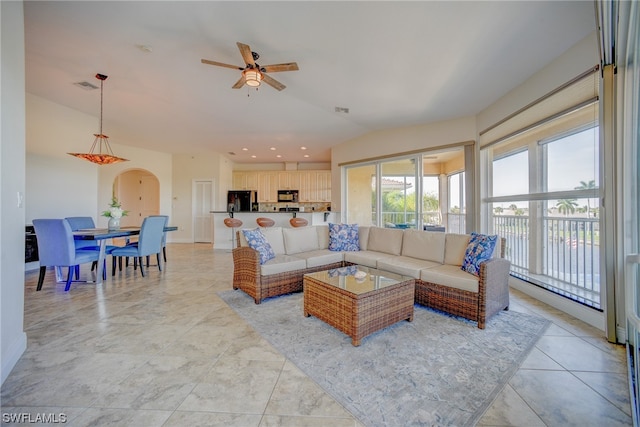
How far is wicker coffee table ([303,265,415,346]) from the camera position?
83.1 inches

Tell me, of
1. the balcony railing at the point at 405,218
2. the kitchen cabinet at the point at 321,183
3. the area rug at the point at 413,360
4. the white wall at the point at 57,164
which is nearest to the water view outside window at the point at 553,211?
the area rug at the point at 413,360

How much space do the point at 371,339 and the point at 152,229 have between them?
389cm

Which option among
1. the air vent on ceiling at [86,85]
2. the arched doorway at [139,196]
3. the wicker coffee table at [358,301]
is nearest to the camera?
the wicker coffee table at [358,301]

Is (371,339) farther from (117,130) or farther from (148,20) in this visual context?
(117,130)

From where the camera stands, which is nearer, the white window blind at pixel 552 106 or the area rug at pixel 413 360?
the area rug at pixel 413 360

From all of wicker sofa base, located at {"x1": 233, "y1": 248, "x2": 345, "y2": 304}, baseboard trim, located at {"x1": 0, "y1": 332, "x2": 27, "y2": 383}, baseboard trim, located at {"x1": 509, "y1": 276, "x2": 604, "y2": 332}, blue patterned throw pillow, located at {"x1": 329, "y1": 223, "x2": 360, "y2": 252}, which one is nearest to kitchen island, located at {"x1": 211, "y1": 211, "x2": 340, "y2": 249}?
blue patterned throw pillow, located at {"x1": 329, "y1": 223, "x2": 360, "y2": 252}

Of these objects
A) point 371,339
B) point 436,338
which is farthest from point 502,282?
point 371,339

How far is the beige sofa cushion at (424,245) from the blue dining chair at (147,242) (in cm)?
400

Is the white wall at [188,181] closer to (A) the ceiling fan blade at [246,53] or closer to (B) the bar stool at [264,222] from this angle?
(B) the bar stool at [264,222]

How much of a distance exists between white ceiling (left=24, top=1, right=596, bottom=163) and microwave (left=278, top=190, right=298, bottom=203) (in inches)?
157

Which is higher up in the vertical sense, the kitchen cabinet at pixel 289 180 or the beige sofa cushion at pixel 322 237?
the kitchen cabinet at pixel 289 180

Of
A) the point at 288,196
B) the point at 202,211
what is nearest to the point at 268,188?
the point at 288,196

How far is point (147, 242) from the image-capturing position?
4164 millimetres

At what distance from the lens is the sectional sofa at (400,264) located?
2520 mm
